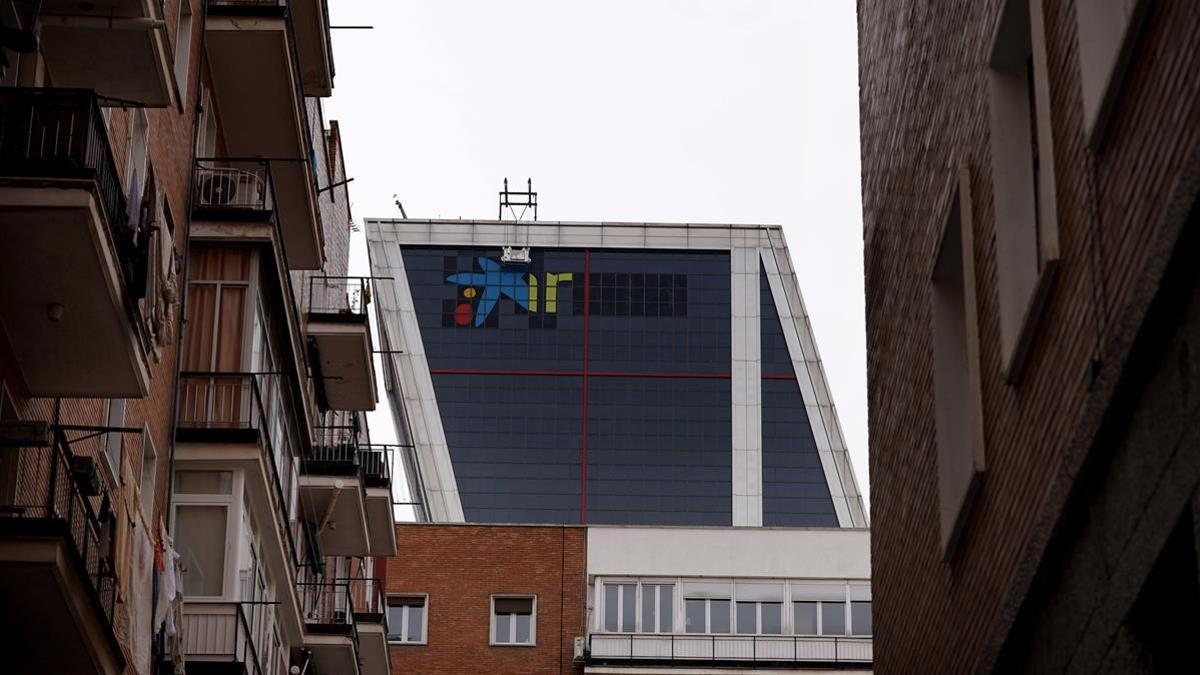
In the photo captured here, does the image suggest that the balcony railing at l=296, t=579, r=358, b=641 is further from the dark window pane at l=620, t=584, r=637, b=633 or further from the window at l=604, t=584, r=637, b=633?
the dark window pane at l=620, t=584, r=637, b=633

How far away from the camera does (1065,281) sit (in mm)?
12242

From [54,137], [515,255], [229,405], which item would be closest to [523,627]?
[229,405]

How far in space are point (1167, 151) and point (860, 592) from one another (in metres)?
42.8

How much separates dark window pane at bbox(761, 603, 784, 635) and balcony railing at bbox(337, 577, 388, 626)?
11.0 meters

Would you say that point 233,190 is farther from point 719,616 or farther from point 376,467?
point 719,616

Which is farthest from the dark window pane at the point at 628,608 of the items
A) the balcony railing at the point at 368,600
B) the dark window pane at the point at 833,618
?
the balcony railing at the point at 368,600

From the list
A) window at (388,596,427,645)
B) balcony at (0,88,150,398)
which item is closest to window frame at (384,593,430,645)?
window at (388,596,427,645)

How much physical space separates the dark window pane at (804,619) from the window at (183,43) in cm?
2990

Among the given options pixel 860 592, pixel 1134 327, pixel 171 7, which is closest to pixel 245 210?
pixel 171 7

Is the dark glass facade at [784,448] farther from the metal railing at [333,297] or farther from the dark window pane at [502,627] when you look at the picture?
the metal railing at [333,297]

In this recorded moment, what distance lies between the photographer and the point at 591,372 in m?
104

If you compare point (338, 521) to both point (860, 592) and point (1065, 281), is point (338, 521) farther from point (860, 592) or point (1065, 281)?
point (1065, 281)

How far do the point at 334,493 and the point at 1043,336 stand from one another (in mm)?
22282

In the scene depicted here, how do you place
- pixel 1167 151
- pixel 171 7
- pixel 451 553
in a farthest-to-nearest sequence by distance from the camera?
pixel 451 553
pixel 171 7
pixel 1167 151
